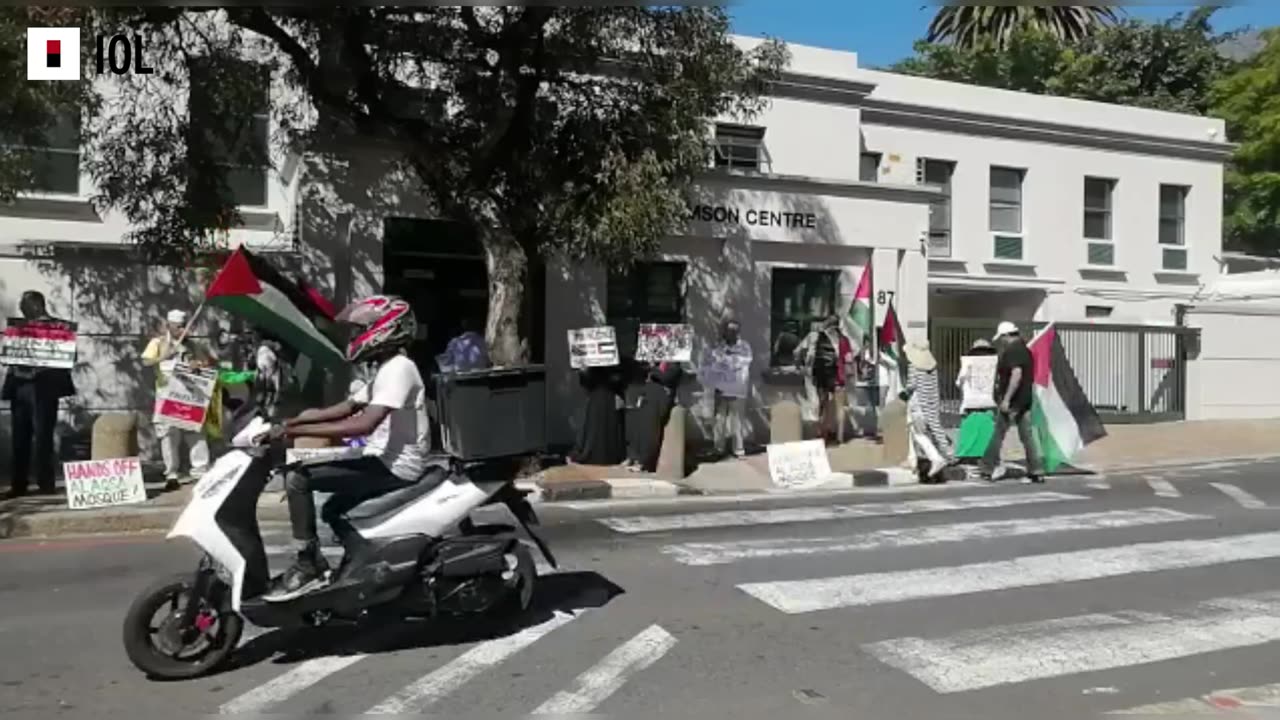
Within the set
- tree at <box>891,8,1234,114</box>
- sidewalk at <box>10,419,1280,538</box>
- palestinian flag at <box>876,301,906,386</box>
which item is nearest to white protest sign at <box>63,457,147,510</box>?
sidewalk at <box>10,419,1280,538</box>

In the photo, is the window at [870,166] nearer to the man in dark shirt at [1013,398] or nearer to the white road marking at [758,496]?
the man in dark shirt at [1013,398]

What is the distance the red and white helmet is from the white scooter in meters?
0.64

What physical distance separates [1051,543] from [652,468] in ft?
18.8

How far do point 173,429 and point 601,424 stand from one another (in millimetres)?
4849

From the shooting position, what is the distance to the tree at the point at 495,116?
1329cm

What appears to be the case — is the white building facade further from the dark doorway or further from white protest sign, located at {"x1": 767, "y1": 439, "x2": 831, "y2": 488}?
white protest sign, located at {"x1": 767, "y1": 439, "x2": 831, "y2": 488}

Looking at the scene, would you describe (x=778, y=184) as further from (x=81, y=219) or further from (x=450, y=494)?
(x=450, y=494)

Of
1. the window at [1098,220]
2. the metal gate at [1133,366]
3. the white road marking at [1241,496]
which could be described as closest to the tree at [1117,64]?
the window at [1098,220]

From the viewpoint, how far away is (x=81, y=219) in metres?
18.2

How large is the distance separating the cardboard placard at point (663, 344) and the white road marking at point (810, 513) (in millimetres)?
4130

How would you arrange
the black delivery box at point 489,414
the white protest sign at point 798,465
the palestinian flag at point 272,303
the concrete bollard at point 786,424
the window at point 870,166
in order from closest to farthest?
the black delivery box at point 489,414 → the palestinian flag at point 272,303 → the white protest sign at point 798,465 → the concrete bollard at point 786,424 → the window at point 870,166

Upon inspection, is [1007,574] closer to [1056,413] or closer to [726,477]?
[726,477]

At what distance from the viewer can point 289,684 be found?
5.77 metres

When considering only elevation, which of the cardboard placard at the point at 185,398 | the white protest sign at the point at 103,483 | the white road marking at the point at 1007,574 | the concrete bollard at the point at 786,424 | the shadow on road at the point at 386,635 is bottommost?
Answer: the shadow on road at the point at 386,635
